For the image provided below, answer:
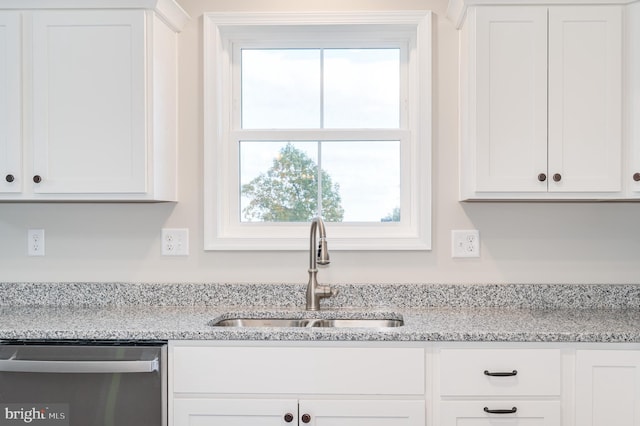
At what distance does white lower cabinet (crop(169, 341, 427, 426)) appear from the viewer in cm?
168

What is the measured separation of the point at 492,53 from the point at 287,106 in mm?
913

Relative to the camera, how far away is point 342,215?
2.35m

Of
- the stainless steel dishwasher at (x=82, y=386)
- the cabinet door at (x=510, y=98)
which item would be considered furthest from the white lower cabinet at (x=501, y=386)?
the stainless steel dishwasher at (x=82, y=386)

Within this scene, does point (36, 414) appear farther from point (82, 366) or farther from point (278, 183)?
point (278, 183)

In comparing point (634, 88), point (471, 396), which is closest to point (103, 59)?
point (471, 396)

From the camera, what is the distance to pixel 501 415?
167 cm

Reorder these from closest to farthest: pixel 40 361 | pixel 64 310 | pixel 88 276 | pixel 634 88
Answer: pixel 40 361, pixel 634 88, pixel 64 310, pixel 88 276

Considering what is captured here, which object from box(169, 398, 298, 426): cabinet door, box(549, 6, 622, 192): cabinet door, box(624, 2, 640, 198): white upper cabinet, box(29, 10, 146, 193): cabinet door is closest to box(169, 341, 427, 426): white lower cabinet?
box(169, 398, 298, 426): cabinet door

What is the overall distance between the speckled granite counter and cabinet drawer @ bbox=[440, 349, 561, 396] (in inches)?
4.2

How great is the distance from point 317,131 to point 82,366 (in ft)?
4.33

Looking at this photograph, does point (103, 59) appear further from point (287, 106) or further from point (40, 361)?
point (40, 361)

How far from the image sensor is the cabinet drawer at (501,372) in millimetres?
1672

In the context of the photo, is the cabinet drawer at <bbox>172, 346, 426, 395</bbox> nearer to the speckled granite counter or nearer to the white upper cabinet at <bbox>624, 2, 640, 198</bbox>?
the speckled granite counter

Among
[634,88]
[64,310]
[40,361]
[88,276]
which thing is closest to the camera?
[40,361]
